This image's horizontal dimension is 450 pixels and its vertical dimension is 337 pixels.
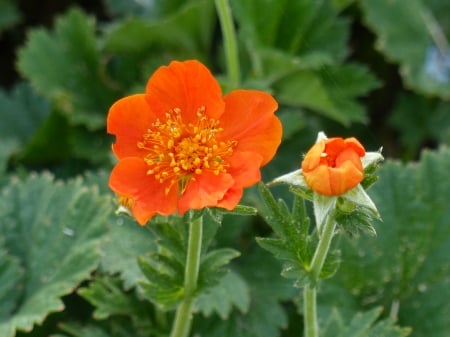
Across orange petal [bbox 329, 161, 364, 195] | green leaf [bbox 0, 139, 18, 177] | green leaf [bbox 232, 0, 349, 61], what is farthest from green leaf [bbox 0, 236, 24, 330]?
orange petal [bbox 329, 161, 364, 195]

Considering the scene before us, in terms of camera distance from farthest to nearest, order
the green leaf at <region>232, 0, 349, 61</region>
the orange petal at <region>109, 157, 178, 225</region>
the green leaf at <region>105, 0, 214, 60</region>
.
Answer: the green leaf at <region>105, 0, 214, 60</region> → the green leaf at <region>232, 0, 349, 61</region> → the orange petal at <region>109, 157, 178, 225</region>

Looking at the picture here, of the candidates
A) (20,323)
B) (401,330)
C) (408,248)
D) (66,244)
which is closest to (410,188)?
(408,248)

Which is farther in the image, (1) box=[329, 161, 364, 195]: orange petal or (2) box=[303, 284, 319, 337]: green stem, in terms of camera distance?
(2) box=[303, 284, 319, 337]: green stem

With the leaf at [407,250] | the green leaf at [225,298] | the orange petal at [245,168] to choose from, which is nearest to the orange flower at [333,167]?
the orange petal at [245,168]

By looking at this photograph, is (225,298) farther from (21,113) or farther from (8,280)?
(21,113)

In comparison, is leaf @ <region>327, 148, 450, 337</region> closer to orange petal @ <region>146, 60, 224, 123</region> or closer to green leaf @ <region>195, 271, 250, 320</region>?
green leaf @ <region>195, 271, 250, 320</region>

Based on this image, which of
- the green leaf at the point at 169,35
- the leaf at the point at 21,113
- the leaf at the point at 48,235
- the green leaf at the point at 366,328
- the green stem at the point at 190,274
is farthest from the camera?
the leaf at the point at 21,113

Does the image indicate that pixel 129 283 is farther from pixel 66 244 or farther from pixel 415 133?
pixel 415 133

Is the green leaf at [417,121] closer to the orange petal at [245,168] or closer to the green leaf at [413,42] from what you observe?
the green leaf at [413,42]
